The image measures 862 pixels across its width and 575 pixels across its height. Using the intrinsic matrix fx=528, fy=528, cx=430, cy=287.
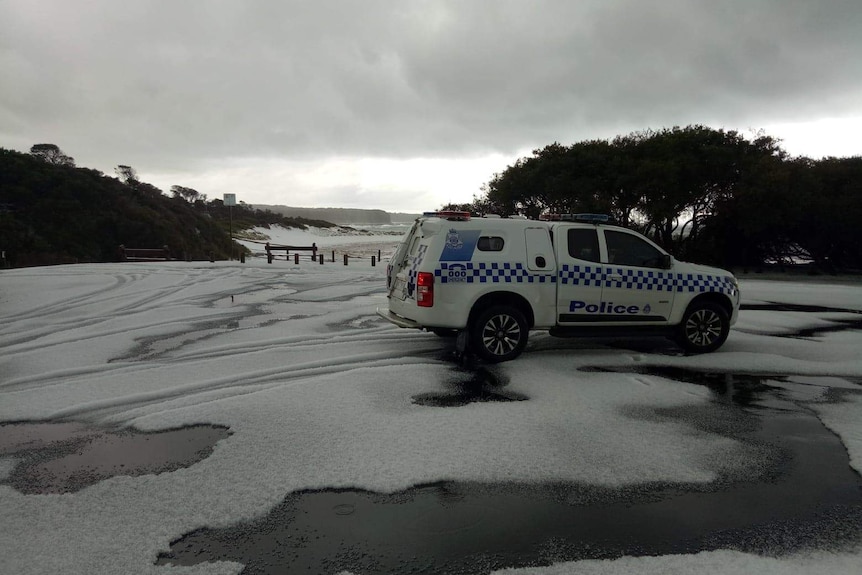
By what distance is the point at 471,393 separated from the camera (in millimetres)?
5945

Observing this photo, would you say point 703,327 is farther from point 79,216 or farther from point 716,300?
point 79,216

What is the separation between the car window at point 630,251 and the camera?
25.1ft

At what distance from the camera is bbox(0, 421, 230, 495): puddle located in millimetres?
3865

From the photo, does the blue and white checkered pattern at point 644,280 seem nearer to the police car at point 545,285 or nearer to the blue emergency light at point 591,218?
the police car at point 545,285

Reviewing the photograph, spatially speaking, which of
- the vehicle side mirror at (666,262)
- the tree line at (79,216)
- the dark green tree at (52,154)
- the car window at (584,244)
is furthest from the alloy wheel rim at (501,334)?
the dark green tree at (52,154)

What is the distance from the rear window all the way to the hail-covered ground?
5.23ft

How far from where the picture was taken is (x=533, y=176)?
2961 centimetres

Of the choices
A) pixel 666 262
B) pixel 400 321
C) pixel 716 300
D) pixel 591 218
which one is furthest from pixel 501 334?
pixel 716 300

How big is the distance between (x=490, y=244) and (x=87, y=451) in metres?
5.01

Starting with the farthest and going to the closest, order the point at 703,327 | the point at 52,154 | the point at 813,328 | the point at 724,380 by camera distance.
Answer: the point at 52,154, the point at 813,328, the point at 703,327, the point at 724,380

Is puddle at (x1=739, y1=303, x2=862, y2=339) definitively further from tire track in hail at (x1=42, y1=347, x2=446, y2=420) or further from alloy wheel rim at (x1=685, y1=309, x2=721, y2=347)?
tire track in hail at (x1=42, y1=347, x2=446, y2=420)

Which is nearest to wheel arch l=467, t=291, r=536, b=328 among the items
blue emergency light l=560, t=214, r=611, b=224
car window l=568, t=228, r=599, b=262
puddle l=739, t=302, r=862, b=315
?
car window l=568, t=228, r=599, b=262

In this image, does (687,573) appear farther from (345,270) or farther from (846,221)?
(846,221)

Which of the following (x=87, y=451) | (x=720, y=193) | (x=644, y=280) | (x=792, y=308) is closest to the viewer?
(x=87, y=451)
